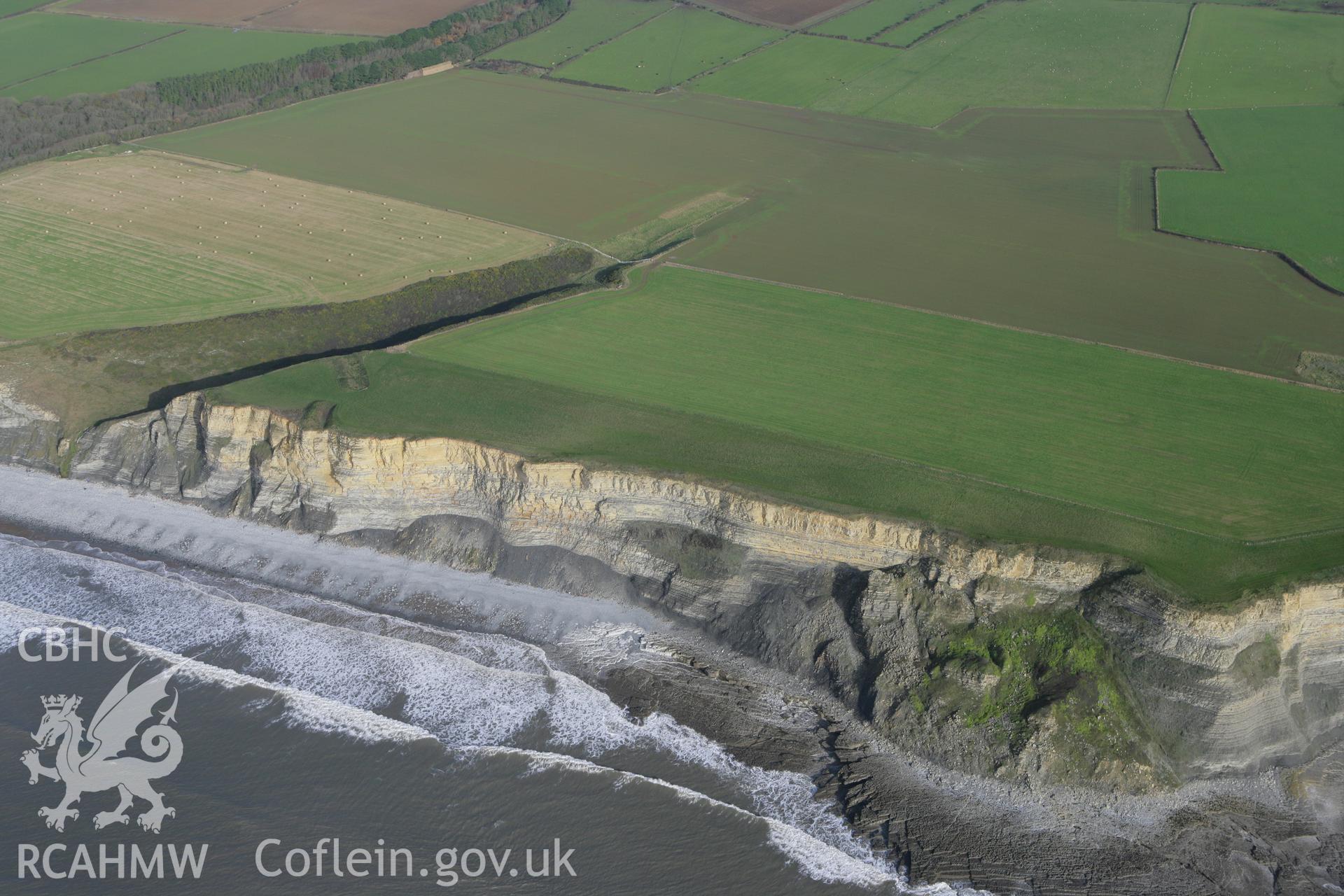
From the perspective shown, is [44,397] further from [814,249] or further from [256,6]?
[256,6]

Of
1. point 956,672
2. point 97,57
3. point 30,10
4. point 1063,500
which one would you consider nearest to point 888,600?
point 956,672

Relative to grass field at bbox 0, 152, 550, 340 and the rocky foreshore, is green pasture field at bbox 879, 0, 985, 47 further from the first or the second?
the rocky foreshore

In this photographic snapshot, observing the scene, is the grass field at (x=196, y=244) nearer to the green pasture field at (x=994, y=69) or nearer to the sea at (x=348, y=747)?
the sea at (x=348, y=747)

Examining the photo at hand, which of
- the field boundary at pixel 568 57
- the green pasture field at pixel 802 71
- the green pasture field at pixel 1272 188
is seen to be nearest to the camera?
the green pasture field at pixel 1272 188

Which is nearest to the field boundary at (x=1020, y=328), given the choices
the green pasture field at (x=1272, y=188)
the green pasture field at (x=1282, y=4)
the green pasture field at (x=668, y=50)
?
the green pasture field at (x=1272, y=188)

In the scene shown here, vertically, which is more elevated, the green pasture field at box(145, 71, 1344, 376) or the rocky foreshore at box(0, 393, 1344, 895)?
the green pasture field at box(145, 71, 1344, 376)

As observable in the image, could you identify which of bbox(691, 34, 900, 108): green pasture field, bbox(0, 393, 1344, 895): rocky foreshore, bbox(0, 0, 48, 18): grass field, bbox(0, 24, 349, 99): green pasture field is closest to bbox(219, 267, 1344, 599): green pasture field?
bbox(0, 393, 1344, 895): rocky foreshore
